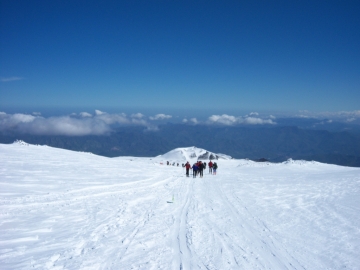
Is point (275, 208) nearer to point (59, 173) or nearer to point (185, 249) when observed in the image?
point (185, 249)

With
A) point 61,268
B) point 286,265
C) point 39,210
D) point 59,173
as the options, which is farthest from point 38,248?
point 59,173

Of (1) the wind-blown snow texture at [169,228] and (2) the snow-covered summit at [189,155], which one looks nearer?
(1) the wind-blown snow texture at [169,228]

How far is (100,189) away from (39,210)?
16.1 ft

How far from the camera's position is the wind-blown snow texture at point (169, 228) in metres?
6.06

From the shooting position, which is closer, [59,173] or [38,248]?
[38,248]

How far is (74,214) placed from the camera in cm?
950

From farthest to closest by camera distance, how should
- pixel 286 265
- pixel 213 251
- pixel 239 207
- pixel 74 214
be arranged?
pixel 239 207 → pixel 74 214 → pixel 213 251 → pixel 286 265

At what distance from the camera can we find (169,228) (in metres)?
8.34

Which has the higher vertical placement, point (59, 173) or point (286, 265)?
point (59, 173)

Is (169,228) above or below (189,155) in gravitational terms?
below

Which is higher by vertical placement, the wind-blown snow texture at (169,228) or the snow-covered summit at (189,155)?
the snow-covered summit at (189,155)

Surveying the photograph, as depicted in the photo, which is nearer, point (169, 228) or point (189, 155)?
point (169, 228)

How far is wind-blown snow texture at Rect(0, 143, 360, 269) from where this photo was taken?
239 inches

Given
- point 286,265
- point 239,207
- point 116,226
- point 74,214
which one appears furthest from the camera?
point 239,207
